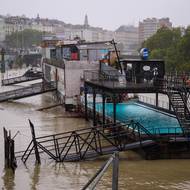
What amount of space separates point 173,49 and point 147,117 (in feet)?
201

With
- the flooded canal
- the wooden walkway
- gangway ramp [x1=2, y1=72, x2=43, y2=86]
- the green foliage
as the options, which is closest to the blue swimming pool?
the flooded canal

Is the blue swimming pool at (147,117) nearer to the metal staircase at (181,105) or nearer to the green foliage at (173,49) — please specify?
the metal staircase at (181,105)

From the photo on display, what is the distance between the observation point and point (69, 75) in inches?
2066

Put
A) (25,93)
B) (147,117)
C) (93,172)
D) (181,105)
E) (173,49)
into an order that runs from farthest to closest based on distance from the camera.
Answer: (173,49) < (25,93) < (147,117) < (181,105) < (93,172)

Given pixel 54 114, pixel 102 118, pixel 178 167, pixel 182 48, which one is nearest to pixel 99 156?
pixel 178 167

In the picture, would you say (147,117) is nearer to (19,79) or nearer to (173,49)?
(19,79)

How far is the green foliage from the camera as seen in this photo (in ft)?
287

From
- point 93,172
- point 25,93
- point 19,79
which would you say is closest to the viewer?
point 93,172

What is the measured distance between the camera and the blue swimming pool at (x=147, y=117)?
29.2 m

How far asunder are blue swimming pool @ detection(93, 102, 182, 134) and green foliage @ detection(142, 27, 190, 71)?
143 feet

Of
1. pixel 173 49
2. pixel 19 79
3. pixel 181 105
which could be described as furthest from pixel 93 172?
pixel 173 49

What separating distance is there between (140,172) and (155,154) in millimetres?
2678

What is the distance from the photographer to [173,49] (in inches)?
3718

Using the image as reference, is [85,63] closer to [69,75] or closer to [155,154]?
[69,75]
